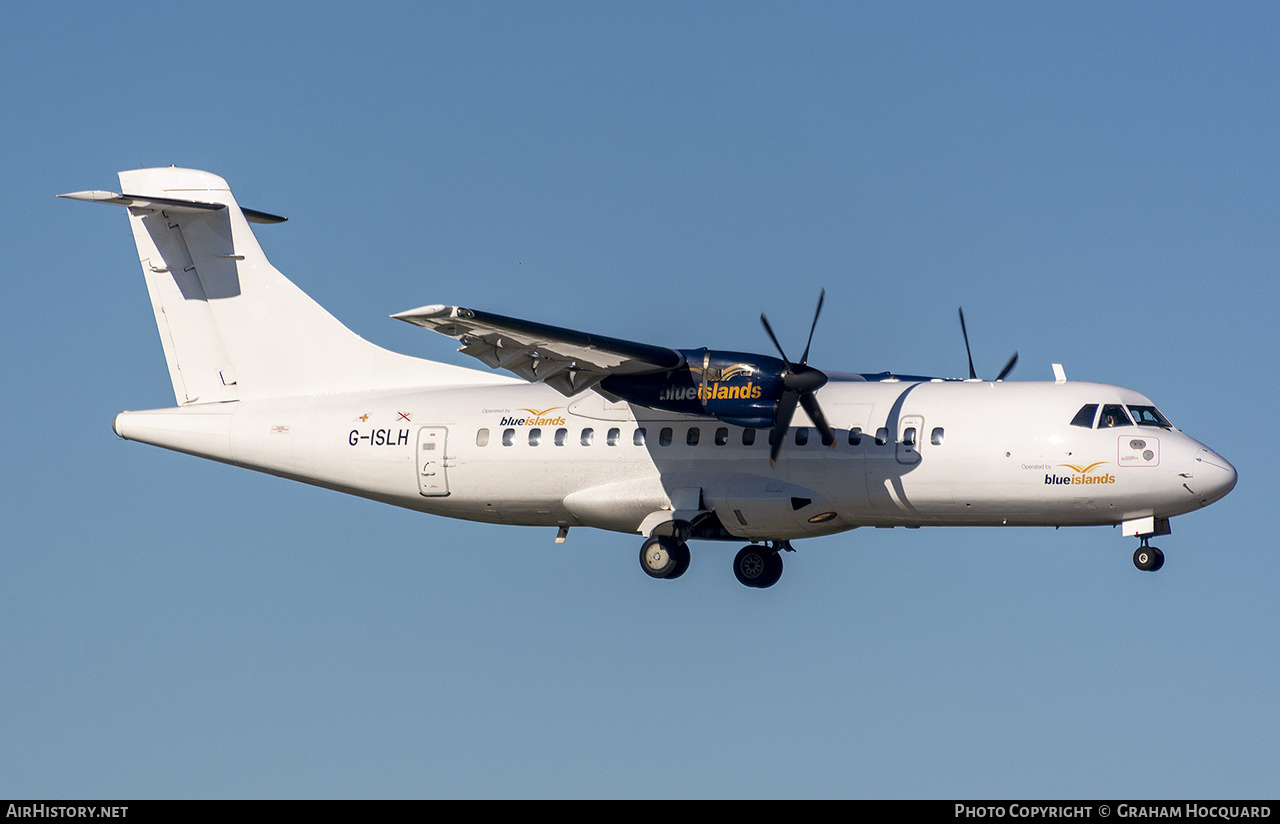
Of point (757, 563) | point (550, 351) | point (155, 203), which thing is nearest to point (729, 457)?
point (757, 563)

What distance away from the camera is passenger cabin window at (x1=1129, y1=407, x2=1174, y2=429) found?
21.8 m

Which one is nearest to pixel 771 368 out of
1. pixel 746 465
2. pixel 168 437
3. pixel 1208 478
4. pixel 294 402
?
pixel 746 465

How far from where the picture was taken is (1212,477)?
21156 mm

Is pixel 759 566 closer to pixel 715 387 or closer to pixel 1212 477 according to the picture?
pixel 715 387

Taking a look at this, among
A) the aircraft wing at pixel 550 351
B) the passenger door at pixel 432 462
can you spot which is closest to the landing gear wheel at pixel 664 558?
the aircraft wing at pixel 550 351

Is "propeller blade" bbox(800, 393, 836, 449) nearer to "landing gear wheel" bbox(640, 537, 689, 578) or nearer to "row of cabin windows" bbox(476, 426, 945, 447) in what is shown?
"row of cabin windows" bbox(476, 426, 945, 447)

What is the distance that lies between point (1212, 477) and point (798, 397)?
19.0ft

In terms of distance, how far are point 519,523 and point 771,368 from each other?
5.34 m

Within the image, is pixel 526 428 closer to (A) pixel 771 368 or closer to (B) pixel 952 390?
(A) pixel 771 368

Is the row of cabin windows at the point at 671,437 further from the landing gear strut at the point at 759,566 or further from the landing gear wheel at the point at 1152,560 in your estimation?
the landing gear wheel at the point at 1152,560

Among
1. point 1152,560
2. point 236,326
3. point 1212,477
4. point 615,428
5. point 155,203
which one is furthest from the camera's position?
point 236,326

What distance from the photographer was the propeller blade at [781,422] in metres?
22.5

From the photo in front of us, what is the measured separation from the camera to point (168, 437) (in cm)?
2602

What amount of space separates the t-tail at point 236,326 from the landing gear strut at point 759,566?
18.2 feet
